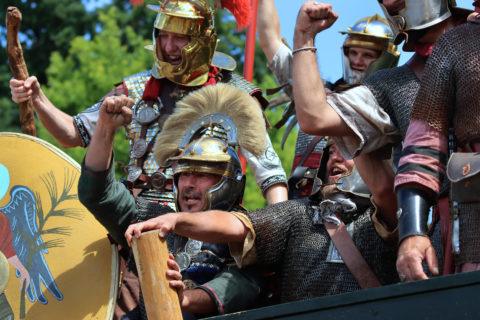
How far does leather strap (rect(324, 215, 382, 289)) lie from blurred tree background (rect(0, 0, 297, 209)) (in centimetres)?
721

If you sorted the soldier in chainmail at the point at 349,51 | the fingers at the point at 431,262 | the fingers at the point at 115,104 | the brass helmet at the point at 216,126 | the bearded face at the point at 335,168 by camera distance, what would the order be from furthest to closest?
the soldier in chainmail at the point at 349,51, the brass helmet at the point at 216,126, the bearded face at the point at 335,168, the fingers at the point at 115,104, the fingers at the point at 431,262

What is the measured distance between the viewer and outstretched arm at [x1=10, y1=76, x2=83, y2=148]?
503 cm

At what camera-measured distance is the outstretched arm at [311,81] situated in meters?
3.64

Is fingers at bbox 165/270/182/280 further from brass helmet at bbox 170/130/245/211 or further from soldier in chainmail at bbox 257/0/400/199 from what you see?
soldier in chainmail at bbox 257/0/400/199

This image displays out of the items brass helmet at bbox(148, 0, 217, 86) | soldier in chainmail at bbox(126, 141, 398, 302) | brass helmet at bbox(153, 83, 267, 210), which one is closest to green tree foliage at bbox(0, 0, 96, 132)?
brass helmet at bbox(148, 0, 217, 86)

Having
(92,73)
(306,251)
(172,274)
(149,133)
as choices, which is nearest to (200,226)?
(172,274)

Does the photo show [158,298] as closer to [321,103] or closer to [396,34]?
[321,103]

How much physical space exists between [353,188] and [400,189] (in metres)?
1.12

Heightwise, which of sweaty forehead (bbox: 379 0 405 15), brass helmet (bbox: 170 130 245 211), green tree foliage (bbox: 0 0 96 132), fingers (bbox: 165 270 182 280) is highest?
sweaty forehead (bbox: 379 0 405 15)

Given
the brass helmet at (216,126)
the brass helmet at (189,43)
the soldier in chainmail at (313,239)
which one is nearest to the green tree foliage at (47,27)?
the brass helmet at (189,43)

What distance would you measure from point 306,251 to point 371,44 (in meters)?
1.99

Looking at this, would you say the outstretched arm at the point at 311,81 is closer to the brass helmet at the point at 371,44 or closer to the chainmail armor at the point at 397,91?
the chainmail armor at the point at 397,91

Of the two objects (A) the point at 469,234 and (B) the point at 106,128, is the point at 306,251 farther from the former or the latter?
(A) the point at 469,234

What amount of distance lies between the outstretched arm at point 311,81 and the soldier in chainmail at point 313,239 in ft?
1.57
